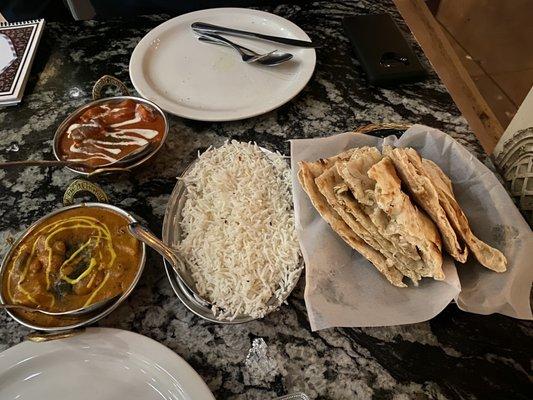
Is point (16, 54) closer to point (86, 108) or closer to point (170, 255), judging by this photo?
point (86, 108)

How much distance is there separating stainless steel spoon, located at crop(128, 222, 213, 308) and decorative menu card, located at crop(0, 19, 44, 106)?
0.97 metres

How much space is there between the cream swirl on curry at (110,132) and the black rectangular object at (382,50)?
84 cm

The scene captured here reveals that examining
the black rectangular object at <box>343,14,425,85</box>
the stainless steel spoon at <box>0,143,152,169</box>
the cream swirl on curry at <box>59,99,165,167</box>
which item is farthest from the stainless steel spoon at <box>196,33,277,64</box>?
the stainless steel spoon at <box>0,143,152,169</box>

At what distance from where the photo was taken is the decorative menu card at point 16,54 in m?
1.64

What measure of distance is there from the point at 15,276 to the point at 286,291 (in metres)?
0.69

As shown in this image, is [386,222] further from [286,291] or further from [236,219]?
[236,219]

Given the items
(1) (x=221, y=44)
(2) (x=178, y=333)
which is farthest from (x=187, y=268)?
(1) (x=221, y=44)

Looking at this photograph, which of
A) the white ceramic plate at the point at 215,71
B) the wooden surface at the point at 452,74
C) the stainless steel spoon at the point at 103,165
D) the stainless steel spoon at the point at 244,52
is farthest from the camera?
the wooden surface at the point at 452,74

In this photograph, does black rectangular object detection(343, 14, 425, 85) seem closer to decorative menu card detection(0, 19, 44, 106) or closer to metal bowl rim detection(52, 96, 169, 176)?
metal bowl rim detection(52, 96, 169, 176)

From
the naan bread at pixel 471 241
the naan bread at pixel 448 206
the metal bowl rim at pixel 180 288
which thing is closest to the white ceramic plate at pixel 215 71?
the metal bowl rim at pixel 180 288

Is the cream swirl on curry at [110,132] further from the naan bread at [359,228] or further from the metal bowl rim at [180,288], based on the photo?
the naan bread at [359,228]

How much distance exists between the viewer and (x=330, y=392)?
0.97 meters

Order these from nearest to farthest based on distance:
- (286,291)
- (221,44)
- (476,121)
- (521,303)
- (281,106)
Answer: (521,303) → (286,291) → (281,106) → (221,44) → (476,121)

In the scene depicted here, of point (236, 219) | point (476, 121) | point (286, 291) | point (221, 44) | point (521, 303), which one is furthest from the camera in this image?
point (476, 121)
